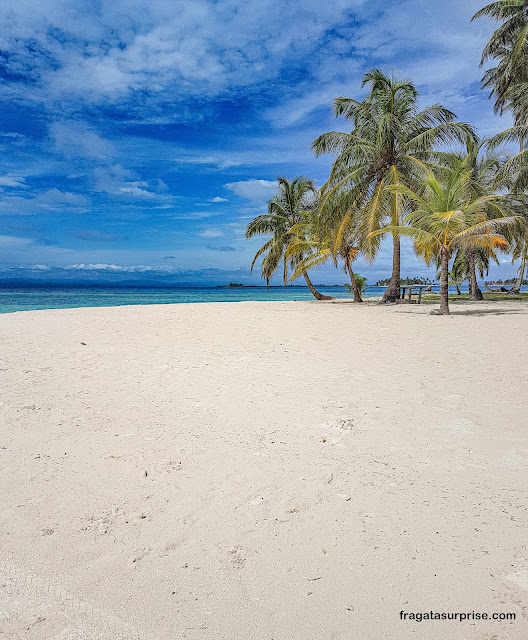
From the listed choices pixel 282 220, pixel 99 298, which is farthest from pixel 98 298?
pixel 282 220

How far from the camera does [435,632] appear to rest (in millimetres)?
1500

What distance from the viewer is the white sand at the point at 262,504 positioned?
1.59 metres

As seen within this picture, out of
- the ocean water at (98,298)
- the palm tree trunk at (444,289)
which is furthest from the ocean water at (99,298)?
the palm tree trunk at (444,289)

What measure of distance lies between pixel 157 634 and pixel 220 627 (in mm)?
249

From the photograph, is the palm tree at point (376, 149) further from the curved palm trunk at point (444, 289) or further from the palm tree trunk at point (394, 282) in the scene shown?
the curved palm trunk at point (444, 289)

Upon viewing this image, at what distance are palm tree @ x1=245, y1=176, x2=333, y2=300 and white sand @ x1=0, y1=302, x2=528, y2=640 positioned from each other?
1698cm

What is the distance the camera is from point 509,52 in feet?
62.9

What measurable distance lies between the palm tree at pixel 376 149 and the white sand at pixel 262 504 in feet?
39.6

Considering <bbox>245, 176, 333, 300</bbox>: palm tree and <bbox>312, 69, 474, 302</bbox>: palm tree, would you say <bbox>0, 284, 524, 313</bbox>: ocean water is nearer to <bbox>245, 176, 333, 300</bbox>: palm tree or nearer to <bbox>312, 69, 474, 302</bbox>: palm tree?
<bbox>245, 176, 333, 300</bbox>: palm tree

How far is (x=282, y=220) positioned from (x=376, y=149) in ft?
22.6

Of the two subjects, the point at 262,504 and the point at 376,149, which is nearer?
the point at 262,504

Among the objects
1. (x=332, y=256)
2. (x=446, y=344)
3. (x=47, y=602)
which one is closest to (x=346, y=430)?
(x=47, y=602)

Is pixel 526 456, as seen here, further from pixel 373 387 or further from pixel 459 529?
pixel 373 387

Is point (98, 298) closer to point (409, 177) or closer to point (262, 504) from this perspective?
point (409, 177)
